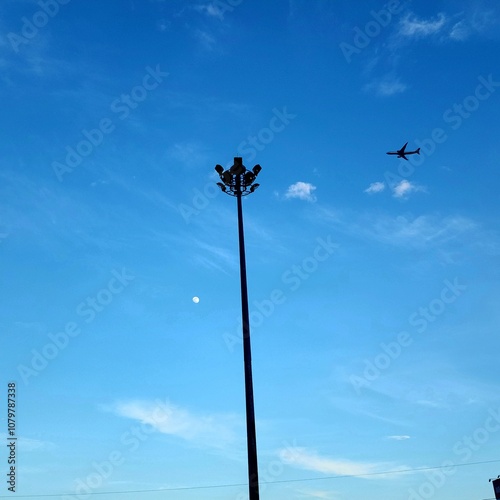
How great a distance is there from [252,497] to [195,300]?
11499 millimetres

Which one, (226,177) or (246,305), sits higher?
(226,177)

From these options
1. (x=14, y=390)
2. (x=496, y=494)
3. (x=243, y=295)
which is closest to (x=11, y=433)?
(x=14, y=390)

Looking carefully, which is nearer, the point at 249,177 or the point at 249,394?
the point at 249,394

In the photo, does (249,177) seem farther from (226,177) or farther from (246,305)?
(246,305)

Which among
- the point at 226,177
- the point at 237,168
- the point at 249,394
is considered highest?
the point at 237,168

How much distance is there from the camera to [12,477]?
32.1 m

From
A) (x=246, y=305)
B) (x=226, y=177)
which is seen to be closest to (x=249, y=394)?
(x=246, y=305)

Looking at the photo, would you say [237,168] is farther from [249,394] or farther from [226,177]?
[249,394]

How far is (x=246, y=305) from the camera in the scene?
744 inches

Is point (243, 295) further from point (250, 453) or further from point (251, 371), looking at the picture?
point (250, 453)

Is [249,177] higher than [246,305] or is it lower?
higher

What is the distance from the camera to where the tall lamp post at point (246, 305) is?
55.2ft

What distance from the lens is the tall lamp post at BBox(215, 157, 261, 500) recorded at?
16812 mm

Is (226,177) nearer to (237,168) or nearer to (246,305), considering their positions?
(237,168)
